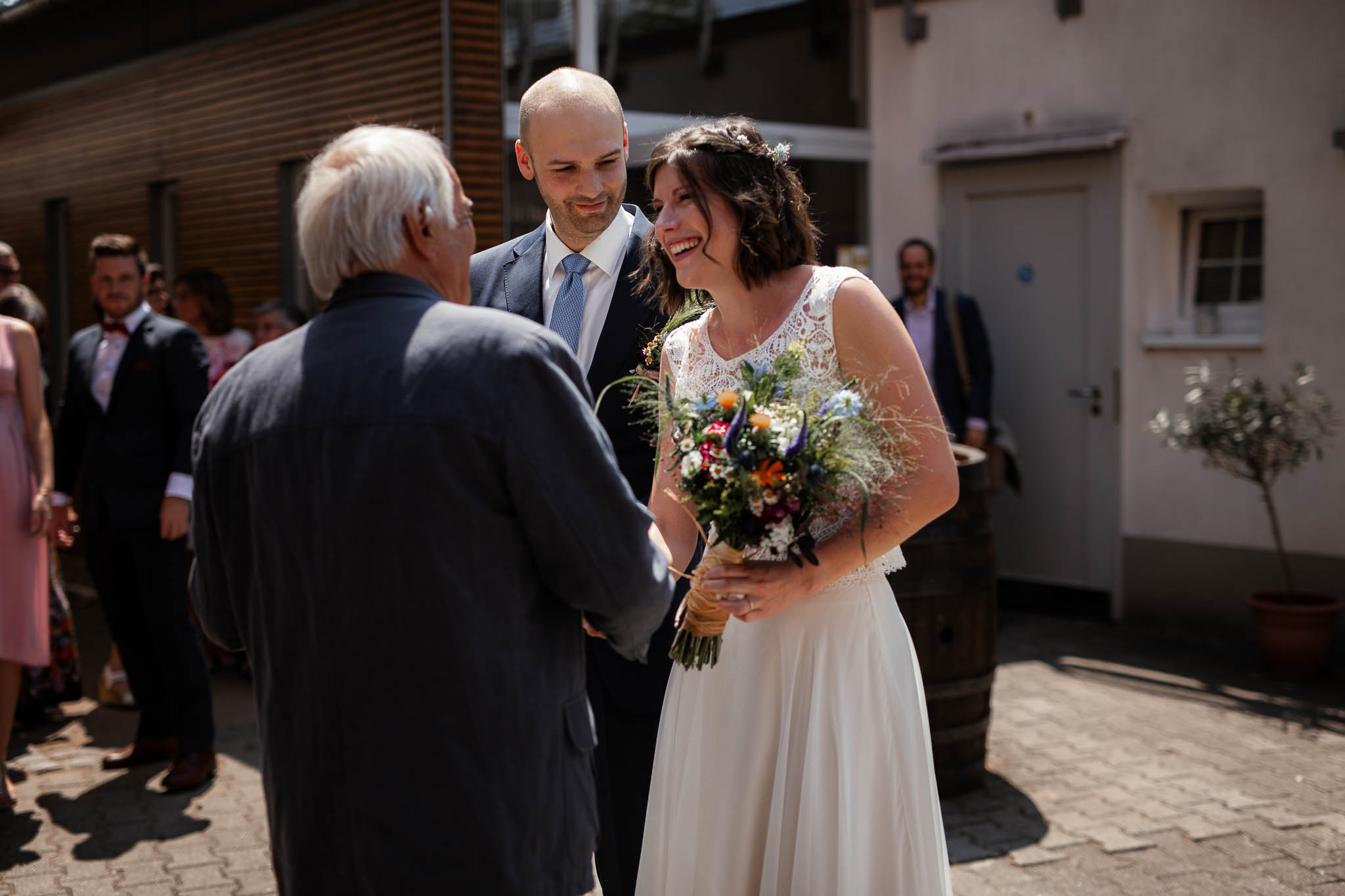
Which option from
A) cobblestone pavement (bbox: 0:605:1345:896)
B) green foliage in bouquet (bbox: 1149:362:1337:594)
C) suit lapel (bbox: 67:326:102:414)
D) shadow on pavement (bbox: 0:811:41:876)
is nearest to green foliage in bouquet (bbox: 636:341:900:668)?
cobblestone pavement (bbox: 0:605:1345:896)

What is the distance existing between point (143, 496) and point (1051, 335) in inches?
223

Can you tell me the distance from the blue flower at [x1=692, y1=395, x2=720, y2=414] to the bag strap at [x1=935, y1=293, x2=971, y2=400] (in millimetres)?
5834

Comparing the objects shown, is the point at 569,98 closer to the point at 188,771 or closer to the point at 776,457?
the point at 776,457

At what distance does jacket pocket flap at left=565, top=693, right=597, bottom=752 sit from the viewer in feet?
6.29

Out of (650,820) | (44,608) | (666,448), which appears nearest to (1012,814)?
(650,820)

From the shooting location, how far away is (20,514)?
4953 millimetres

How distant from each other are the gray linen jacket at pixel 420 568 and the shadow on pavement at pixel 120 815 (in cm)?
318

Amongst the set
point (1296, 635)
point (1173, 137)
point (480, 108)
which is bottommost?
point (1296, 635)

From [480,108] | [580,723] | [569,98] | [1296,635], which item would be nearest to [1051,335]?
[1296,635]

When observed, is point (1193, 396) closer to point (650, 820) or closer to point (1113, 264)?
point (1113, 264)

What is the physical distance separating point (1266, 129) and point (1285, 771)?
384 cm

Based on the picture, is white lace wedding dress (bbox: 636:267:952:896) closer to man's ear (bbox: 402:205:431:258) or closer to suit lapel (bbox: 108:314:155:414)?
man's ear (bbox: 402:205:431:258)

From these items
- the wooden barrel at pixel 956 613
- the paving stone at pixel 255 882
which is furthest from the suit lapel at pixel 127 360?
the wooden barrel at pixel 956 613

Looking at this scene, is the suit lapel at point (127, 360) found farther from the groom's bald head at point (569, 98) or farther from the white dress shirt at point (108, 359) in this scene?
the groom's bald head at point (569, 98)
